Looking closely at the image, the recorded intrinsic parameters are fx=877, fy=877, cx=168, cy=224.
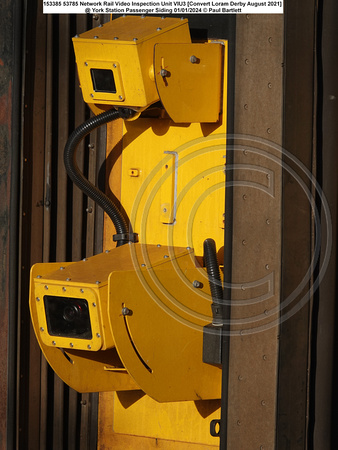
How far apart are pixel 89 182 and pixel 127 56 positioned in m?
0.69

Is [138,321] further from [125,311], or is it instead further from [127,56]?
[127,56]

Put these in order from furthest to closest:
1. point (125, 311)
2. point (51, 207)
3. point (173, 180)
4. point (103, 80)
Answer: point (51, 207) < point (173, 180) < point (103, 80) < point (125, 311)

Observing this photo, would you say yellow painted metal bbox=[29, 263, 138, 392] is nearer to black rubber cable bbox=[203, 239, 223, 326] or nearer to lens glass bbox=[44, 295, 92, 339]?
lens glass bbox=[44, 295, 92, 339]

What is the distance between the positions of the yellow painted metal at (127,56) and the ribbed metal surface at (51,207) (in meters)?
0.50

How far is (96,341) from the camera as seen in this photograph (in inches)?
144

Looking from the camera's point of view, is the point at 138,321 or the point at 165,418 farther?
the point at 165,418

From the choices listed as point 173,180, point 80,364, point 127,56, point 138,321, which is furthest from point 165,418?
point 127,56

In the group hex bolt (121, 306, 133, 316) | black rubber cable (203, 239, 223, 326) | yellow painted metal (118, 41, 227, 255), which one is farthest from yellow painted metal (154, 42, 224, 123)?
hex bolt (121, 306, 133, 316)

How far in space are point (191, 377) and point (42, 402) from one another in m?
0.99

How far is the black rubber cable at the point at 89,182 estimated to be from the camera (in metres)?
4.09

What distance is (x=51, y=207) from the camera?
4.46m

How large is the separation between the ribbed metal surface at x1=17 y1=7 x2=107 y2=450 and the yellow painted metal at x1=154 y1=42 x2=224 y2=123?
2.20 feet

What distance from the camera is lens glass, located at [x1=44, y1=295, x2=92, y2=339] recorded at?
3.69 meters

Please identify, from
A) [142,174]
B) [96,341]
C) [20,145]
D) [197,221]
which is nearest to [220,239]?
[197,221]
